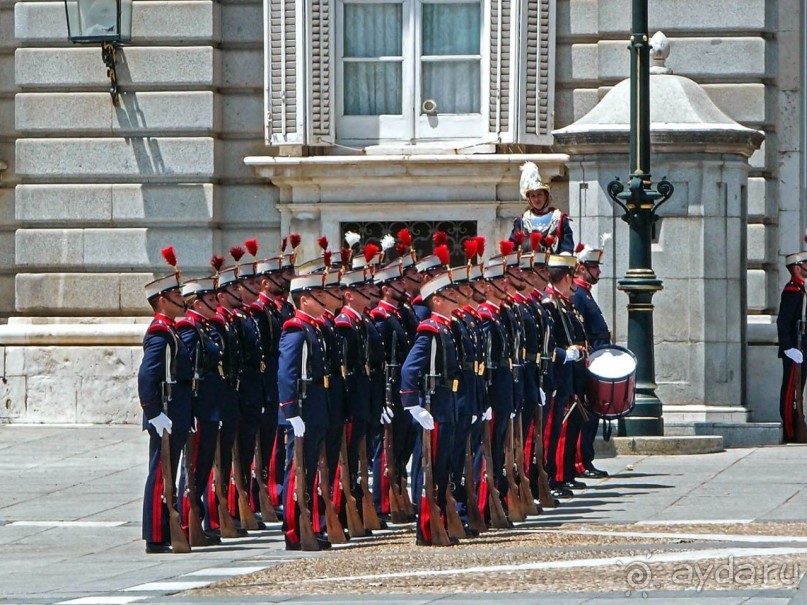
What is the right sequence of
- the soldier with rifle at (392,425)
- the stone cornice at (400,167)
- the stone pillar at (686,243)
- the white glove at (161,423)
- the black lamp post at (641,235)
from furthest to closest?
the stone cornice at (400,167) < the stone pillar at (686,243) < the black lamp post at (641,235) < the soldier with rifle at (392,425) < the white glove at (161,423)

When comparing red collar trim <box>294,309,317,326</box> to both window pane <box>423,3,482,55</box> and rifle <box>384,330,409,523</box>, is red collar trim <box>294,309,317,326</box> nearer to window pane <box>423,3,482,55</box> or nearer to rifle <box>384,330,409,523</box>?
rifle <box>384,330,409,523</box>

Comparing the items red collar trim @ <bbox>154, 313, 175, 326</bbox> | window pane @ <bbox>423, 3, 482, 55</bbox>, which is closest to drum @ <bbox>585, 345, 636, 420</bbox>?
red collar trim @ <bbox>154, 313, 175, 326</bbox>

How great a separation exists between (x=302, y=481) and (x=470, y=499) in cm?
111

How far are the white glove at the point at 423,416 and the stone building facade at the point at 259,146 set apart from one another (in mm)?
7515

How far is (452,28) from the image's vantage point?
21.0 meters

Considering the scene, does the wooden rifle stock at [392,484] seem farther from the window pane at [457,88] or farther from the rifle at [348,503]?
the window pane at [457,88]

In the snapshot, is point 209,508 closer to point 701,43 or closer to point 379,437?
point 379,437

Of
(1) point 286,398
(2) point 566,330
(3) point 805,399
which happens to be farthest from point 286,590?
(3) point 805,399

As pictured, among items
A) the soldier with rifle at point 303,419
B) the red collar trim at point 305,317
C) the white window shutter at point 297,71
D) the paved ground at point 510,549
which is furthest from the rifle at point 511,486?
the white window shutter at point 297,71

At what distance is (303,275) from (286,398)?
0.96 meters

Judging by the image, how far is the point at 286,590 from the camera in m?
11.0

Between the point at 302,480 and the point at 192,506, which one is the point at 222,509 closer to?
the point at 192,506

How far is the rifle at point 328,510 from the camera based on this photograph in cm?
1345

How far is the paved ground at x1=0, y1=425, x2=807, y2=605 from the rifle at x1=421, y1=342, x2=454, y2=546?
22 centimetres
